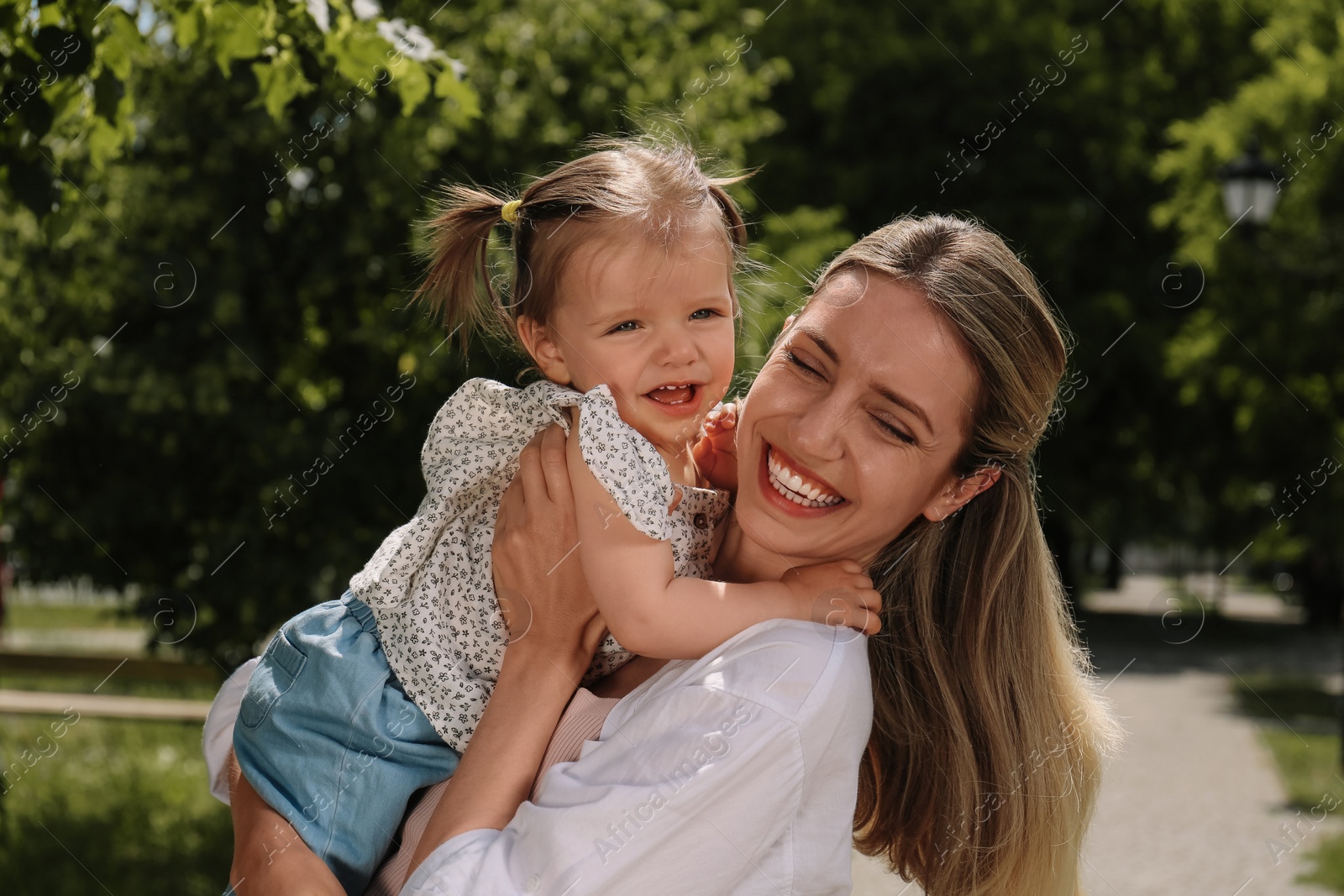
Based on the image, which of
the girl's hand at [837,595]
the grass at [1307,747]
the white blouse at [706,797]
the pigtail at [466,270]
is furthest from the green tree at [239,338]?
the grass at [1307,747]

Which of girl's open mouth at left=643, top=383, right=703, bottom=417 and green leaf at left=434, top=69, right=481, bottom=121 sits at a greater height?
green leaf at left=434, top=69, right=481, bottom=121

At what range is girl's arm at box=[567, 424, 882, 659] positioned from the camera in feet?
7.33

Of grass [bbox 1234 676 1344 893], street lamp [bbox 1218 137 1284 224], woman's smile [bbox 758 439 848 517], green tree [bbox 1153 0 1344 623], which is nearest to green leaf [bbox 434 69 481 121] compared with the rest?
woman's smile [bbox 758 439 848 517]

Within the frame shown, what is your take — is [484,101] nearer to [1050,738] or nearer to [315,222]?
[315,222]

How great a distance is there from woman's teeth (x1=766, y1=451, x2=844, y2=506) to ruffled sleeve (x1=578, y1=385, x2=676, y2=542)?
192 millimetres

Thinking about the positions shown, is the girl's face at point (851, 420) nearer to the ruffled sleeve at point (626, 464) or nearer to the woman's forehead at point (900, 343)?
the woman's forehead at point (900, 343)

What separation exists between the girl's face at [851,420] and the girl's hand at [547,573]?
327 millimetres

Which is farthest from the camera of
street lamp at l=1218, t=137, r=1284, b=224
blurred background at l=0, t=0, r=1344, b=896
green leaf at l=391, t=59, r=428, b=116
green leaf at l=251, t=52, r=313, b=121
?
street lamp at l=1218, t=137, r=1284, b=224

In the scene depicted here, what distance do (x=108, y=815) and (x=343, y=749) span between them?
6738mm

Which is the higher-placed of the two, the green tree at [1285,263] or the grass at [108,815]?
the grass at [108,815]

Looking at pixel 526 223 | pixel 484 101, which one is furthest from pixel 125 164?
pixel 526 223

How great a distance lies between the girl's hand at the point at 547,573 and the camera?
7.72ft

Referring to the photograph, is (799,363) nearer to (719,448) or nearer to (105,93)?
(719,448)

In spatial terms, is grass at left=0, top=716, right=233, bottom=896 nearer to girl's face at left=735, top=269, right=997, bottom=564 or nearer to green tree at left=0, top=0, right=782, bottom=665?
green tree at left=0, top=0, right=782, bottom=665
